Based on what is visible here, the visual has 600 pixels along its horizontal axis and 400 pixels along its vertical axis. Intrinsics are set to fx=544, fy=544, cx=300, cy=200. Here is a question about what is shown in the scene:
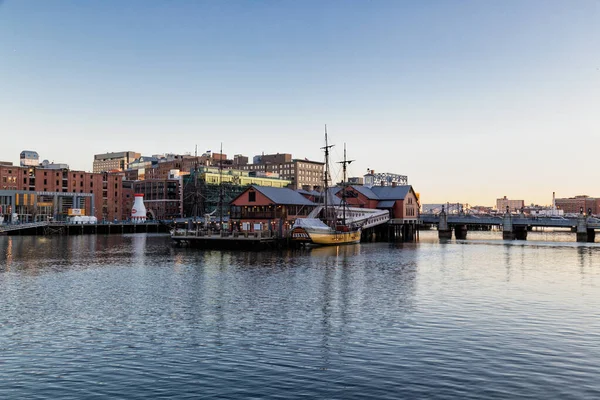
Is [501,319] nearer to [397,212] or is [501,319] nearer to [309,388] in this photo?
[309,388]

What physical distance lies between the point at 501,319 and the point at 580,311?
6.98m

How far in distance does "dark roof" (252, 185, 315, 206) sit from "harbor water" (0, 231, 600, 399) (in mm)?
57791

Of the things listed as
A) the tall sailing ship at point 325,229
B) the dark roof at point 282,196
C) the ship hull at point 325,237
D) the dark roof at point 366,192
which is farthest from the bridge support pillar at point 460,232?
→ the dark roof at point 282,196

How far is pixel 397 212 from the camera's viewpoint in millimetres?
153250

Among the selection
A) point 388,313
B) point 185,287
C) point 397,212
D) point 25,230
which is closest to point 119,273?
point 185,287

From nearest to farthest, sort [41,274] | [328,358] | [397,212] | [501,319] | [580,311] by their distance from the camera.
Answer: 1. [328,358]
2. [501,319]
3. [580,311]
4. [41,274]
5. [397,212]

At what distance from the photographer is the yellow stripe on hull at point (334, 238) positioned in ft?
338

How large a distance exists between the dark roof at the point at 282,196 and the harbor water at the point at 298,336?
57791mm

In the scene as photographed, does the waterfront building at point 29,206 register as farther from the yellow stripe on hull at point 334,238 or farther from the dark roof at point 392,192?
the yellow stripe on hull at point 334,238

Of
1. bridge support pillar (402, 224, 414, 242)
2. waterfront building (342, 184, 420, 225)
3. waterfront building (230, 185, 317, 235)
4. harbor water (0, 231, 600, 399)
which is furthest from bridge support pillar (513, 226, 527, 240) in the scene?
harbor water (0, 231, 600, 399)

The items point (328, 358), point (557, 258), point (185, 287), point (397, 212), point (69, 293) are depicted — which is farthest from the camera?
point (397, 212)

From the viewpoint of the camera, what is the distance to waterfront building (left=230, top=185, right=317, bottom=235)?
113 m

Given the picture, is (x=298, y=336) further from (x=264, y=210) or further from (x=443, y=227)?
(x=443, y=227)

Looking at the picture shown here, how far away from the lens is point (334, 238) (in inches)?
4304
